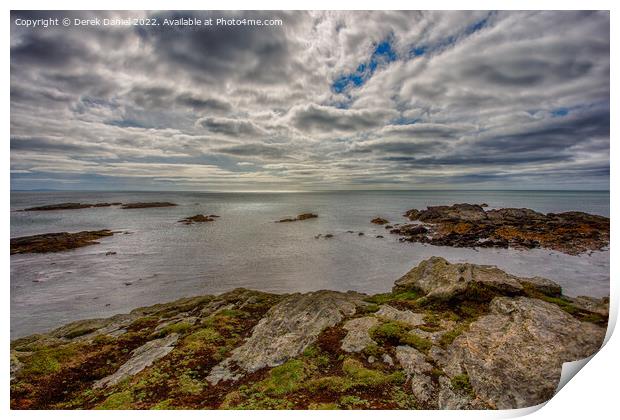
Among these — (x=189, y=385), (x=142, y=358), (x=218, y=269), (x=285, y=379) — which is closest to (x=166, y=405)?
(x=189, y=385)

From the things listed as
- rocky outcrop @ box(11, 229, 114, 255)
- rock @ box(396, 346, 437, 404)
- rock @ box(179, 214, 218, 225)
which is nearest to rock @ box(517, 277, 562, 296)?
rock @ box(396, 346, 437, 404)

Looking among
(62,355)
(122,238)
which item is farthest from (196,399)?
(122,238)

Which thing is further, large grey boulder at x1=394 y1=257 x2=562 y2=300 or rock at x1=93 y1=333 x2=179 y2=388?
large grey boulder at x1=394 y1=257 x2=562 y2=300

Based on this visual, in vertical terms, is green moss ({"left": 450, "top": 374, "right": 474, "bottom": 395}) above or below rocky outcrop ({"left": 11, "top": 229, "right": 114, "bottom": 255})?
above

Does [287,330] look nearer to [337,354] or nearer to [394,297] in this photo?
[337,354]

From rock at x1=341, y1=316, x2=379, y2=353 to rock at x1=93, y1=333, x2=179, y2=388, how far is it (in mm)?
5291

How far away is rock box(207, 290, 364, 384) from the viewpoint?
7.66 meters

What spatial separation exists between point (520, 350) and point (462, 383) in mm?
2040

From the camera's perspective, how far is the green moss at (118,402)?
665cm

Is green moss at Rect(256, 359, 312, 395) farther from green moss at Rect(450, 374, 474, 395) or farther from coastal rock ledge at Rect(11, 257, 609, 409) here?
green moss at Rect(450, 374, 474, 395)

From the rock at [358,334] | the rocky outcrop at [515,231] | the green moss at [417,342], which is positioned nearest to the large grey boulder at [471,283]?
the green moss at [417,342]

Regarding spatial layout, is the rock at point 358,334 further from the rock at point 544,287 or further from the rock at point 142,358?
the rock at point 544,287

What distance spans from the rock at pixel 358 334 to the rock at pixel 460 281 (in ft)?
9.52

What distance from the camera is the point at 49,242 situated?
969 inches
